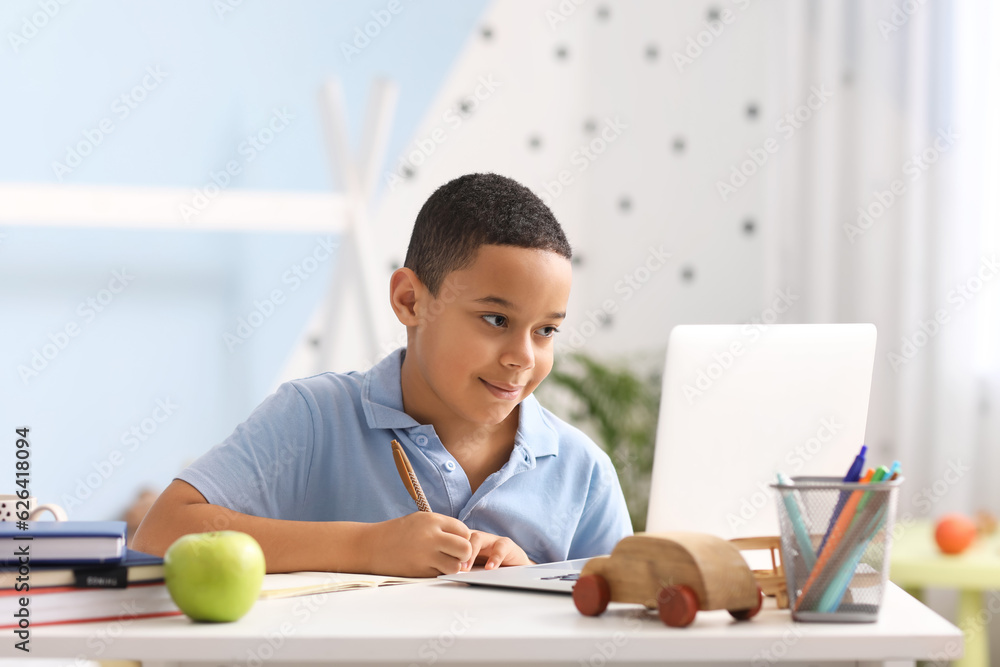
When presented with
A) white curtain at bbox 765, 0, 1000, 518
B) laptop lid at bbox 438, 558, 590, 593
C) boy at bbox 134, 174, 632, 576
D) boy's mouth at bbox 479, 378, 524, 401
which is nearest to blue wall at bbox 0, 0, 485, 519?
white curtain at bbox 765, 0, 1000, 518

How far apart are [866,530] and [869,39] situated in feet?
7.57

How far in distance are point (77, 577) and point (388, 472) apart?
459 millimetres

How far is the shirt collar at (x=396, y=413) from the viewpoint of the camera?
1.12 m

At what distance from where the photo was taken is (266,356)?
9.20ft

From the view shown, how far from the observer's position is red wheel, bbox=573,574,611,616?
2.23 feet

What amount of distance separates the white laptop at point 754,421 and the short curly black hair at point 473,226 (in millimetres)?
424

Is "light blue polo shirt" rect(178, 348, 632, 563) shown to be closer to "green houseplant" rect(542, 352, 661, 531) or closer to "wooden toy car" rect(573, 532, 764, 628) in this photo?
"wooden toy car" rect(573, 532, 764, 628)

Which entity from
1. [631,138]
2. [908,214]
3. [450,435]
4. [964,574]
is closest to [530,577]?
[450,435]

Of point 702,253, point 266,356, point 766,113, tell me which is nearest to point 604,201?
point 702,253

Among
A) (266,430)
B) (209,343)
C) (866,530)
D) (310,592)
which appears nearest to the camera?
(866,530)

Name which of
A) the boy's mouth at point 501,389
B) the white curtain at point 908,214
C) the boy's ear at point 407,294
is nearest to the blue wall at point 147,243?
the white curtain at point 908,214

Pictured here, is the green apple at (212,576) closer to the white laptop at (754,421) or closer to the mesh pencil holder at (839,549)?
the mesh pencil holder at (839,549)

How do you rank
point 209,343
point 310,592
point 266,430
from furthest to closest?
point 209,343
point 266,430
point 310,592

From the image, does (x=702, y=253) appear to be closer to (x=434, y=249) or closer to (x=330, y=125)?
(x=330, y=125)
